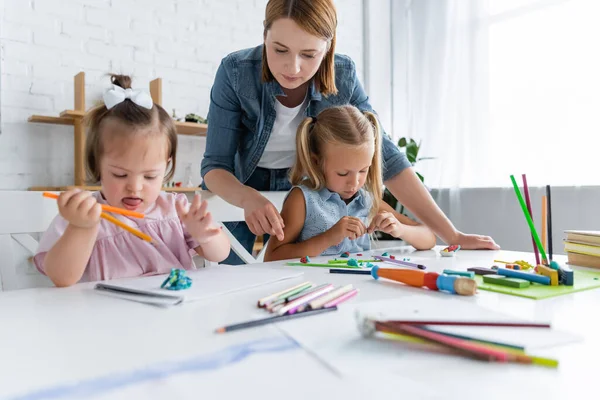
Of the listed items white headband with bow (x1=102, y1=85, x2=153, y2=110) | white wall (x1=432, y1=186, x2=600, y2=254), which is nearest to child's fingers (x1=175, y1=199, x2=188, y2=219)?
white headband with bow (x1=102, y1=85, x2=153, y2=110)

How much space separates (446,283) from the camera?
0.62m

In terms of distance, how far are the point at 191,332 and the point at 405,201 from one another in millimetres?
912

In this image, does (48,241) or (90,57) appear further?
(90,57)

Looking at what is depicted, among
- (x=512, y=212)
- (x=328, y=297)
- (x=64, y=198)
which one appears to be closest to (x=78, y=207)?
(x=64, y=198)

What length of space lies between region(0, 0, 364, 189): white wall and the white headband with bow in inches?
68.4

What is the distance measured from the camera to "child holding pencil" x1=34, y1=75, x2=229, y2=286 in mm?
830

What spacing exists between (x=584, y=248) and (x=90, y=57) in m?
2.46

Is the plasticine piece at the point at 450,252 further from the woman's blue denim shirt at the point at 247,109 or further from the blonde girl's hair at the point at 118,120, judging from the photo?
the blonde girl's hair at the point at 118,120

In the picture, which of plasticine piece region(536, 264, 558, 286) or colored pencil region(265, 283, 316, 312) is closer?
colored pencil region(265, 283, 316, 312)

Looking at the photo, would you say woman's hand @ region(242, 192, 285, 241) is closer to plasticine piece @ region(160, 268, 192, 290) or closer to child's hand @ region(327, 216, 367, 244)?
child's hand @ region(327, 216, 367, 244)

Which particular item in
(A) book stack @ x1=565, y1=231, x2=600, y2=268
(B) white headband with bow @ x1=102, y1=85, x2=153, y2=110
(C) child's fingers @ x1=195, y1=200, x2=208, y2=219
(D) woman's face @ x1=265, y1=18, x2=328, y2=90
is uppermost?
(D) woman's face @ x1=265, y1=18, x2=328, y2=90

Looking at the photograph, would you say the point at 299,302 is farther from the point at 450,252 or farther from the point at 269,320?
the point at 450,252

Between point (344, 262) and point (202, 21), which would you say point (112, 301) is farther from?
point (202, 21)

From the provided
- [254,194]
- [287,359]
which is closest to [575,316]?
[287,359]
